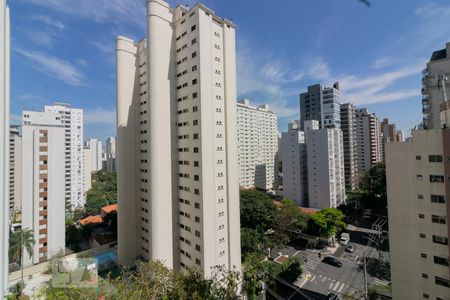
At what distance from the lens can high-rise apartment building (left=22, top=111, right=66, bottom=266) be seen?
25.1m

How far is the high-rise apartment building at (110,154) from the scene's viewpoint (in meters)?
85.9

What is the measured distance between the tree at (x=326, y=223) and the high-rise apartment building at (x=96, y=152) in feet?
265

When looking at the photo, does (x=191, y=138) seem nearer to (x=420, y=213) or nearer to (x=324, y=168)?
(x=420, y=213)

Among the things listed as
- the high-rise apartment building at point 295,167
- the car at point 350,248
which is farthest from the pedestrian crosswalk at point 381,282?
the high-rise apartment building at point 295,167

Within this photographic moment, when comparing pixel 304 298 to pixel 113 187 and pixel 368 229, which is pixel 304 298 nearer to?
pixel 368 229

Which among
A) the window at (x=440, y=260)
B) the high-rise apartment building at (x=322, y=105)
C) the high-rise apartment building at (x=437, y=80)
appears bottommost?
the window at (x=440, y=260)

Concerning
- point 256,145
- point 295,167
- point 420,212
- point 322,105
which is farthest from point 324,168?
point 420,212

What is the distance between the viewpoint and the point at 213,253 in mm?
17609

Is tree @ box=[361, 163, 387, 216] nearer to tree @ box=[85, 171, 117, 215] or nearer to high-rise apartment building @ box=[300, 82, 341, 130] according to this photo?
high-rise apartment building @ box=[300, 82, 341, 130]

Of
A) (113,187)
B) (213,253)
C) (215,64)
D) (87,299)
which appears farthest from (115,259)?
(113,187)

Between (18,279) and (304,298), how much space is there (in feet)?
87.2

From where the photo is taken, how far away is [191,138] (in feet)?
61.1

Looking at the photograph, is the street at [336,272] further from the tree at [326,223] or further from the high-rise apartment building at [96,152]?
the high-rise apartment building at [96,152]

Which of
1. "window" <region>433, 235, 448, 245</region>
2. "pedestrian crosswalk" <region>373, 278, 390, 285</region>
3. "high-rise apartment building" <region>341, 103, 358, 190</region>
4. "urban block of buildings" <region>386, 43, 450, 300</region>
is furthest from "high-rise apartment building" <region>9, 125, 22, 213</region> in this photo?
"high-rise apartment building" <region>341, 103, 358, 190</region>
